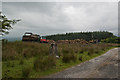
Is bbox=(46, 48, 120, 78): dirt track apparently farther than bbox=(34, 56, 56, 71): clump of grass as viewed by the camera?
No

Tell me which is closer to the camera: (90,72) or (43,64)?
(90,72)

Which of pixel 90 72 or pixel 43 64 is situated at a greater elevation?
pixel 43 64

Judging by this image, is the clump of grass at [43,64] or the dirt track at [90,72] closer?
the dirt track at [90,72]

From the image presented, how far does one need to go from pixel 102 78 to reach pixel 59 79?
150cm

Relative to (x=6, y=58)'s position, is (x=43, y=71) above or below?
below

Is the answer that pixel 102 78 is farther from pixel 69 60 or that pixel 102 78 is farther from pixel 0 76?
pixel 0 76

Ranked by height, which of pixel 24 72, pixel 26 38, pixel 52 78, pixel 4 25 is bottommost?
pixel 52 78

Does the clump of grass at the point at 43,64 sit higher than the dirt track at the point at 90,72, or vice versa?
the clump of grass at the point at 43,64

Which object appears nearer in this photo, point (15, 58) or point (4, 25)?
point (15, 58)

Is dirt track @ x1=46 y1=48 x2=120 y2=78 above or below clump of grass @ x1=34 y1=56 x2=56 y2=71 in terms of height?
below

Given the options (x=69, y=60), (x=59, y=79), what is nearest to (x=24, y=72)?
(x=59, y=79)

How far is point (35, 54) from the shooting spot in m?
5.80

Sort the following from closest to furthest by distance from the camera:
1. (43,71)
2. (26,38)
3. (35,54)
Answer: (43,71), (35,54), (26,38)

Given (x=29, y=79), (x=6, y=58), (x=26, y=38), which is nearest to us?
(x=29, y=79)
